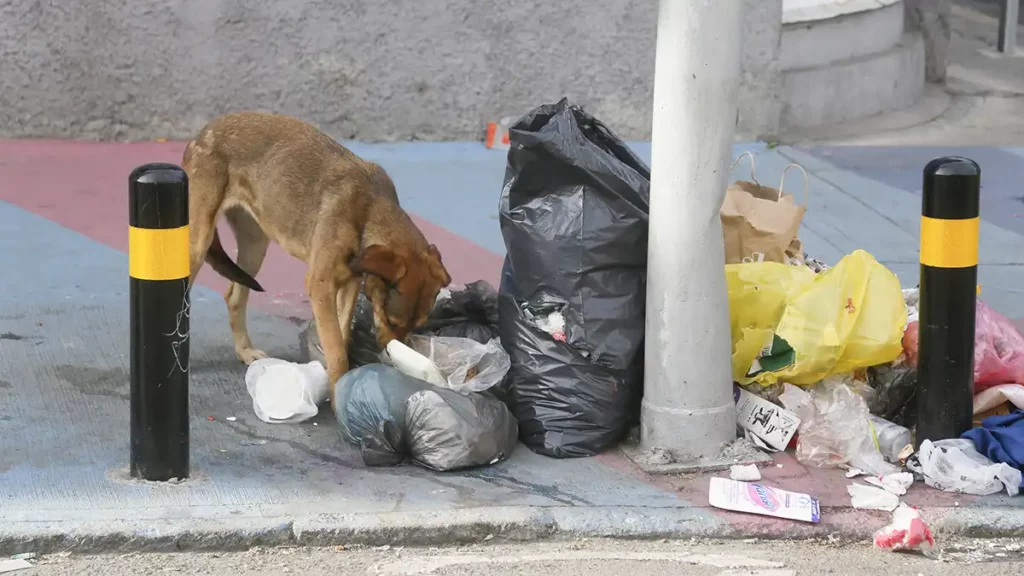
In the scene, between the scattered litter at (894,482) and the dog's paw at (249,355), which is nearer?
the scattered litter at (894,482)

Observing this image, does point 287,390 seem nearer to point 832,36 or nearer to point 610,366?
point 610,366

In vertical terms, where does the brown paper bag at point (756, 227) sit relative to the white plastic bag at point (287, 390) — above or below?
above

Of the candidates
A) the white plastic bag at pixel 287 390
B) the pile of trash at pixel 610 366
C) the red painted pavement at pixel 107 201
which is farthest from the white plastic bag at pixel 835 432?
the red painted pavement at pixel 107 201

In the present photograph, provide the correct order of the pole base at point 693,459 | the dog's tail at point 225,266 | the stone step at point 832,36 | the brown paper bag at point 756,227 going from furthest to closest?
the stone step at point 832,36, the dog's tail at point 225,266, the brown paper bag at point 756,227, the pole base at point 693,459

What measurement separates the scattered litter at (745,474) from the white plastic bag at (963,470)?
0.58m

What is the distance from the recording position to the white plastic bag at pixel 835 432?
189 inches

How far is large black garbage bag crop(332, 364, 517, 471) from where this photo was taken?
4.61m

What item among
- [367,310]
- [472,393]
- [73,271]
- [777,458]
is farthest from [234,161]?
[777,458]

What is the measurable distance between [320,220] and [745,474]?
75.7 inches

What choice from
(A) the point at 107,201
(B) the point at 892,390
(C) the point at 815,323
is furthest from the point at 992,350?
(A) the point at 107,201

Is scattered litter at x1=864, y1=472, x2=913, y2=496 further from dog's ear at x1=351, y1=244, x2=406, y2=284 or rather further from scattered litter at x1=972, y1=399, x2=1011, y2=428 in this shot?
dog's ear at x1=351, y1=244, x2=406, y2=284

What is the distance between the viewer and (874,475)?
473 centimetres

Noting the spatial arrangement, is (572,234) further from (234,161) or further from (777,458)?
(234,161)

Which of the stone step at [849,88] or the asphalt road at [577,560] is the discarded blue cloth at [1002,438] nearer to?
the asphalt road at [577,560]
